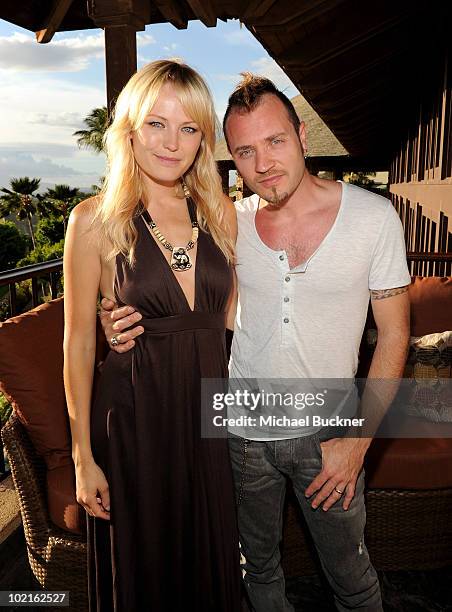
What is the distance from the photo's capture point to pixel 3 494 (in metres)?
3.61

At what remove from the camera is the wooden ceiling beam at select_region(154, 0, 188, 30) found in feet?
18.1

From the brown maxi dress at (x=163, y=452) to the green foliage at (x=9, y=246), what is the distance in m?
40.9

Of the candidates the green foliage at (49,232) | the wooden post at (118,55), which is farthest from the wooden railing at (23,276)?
the green foliage at (49,232)

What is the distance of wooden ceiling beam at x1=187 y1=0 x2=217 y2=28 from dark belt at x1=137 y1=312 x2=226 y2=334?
410 cm

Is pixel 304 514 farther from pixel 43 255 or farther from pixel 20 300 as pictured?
pixel 43 255

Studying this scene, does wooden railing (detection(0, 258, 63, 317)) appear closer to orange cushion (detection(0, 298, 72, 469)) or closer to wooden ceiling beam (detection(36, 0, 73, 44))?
orange cushion (detection(0, 298, 72, 469))

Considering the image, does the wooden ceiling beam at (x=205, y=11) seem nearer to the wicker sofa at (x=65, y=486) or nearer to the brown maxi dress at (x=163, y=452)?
the wicker sofa at (x=65, y=486)

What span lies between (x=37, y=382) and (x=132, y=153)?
120 centimetres

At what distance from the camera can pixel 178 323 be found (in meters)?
2.07

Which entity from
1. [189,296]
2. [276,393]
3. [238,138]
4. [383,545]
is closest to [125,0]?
[238,138]

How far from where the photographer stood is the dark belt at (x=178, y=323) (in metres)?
2.05

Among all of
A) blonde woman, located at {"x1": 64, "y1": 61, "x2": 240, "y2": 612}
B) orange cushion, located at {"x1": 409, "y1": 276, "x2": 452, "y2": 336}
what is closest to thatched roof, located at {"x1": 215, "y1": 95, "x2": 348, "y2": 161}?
orange cushion, located at {"x1": 409, "y1": 276, "x2": 452, "y2": 336}

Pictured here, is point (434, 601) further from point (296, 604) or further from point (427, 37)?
point (427, 37)

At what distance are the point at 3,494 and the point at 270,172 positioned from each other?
2.78 meters
